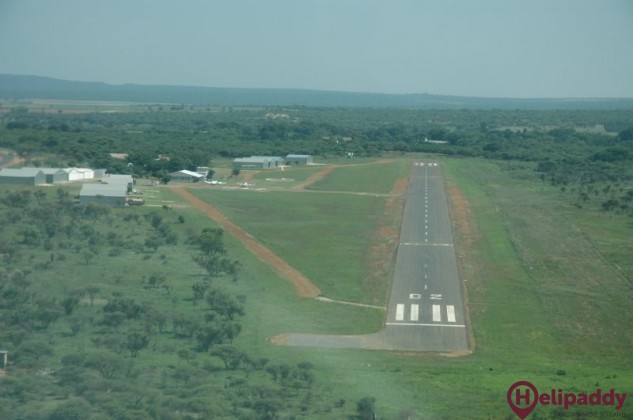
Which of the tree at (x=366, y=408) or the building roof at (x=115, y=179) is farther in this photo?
the building roof at (x=115, y=179)

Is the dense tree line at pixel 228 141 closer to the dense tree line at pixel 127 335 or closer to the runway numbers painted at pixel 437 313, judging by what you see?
the dense tree line at pixel 127 335

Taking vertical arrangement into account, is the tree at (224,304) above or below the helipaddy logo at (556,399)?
below

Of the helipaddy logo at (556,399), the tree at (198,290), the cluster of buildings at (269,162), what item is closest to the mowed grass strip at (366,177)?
the cluster of buildings at (269,162)

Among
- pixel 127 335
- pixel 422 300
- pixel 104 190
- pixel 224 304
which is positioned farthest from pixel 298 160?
pixel 127 335

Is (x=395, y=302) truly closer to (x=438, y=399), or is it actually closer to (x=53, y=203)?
(x=438, y=399)

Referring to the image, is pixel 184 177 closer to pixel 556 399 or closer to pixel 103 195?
pixel 103 195

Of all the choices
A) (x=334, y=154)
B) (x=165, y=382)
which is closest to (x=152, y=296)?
(x=165, y=382)
